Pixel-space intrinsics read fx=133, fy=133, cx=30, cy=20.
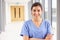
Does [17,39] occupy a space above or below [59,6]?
below

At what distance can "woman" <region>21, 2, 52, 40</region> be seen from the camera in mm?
1717

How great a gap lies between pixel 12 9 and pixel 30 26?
12993mm

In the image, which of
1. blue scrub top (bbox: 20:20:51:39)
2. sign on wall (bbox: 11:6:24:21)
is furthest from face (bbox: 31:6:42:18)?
sign on wall (bbox: 11:6:24:21)

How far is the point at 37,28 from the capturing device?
5.66 ft

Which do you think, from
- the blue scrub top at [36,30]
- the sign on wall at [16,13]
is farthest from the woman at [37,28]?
the sign on wall at [16,13]

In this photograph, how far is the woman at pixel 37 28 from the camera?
1.72 m

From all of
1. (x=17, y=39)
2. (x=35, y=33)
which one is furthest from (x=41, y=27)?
(x=17, y=39)

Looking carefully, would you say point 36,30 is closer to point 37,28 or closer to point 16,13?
point 37,28

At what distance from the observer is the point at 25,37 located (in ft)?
5.83

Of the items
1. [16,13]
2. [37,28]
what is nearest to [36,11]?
[37,28]

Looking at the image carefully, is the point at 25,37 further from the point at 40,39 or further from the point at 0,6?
the point at 0,6

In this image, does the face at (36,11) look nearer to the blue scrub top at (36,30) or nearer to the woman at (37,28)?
the woman at (37,28)

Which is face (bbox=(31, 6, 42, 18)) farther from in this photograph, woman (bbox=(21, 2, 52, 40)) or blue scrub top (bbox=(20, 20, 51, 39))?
blue scrub top (bbox=(20, 20, 51, 39))

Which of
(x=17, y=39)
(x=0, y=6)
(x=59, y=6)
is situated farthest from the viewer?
(x=0, y=6)
